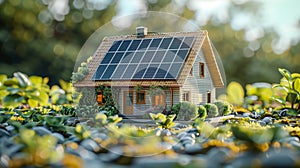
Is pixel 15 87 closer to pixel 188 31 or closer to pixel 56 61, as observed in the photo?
pixel 188 31

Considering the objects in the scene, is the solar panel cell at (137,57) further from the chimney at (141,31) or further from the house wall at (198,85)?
the house wall at (198,85)

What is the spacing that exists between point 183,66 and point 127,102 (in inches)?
53.0

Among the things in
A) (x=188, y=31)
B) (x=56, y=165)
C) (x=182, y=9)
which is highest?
(x=182, y=9)

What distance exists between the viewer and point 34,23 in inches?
792

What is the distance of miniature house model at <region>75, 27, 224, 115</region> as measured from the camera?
289 inches

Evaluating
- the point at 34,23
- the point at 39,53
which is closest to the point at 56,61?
the point at 39,53

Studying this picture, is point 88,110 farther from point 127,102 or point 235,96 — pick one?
point 235,96

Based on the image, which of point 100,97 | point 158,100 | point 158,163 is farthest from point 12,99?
point 158,163

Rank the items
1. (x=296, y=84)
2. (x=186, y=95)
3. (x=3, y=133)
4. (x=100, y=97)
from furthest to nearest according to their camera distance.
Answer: (x=296, y=84)
(x=100, y=97)
(x=186, y=95)
(x=3, y=133)

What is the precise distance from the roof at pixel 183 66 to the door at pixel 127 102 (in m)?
0.24

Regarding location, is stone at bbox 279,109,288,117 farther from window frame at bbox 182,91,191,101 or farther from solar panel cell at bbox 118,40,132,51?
solar panel cell at bbox 118,40,132,51

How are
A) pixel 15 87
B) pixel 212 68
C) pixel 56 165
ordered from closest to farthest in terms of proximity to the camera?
pixel 56 165, pixel 15 87, pixel 212 68

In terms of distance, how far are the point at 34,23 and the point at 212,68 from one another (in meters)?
14.1

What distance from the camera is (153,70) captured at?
7477 mm
